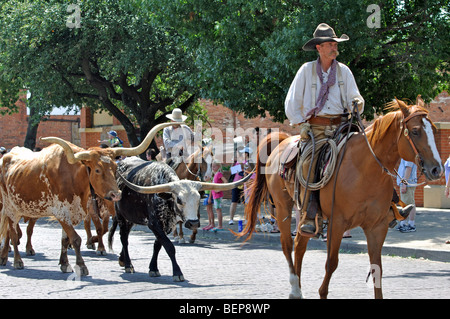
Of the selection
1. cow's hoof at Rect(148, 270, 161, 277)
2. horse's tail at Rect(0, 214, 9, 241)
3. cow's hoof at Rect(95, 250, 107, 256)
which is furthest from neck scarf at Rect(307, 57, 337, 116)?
cow's hoof at Rect(95, 250, 107, 256)

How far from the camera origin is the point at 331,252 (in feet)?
22.5

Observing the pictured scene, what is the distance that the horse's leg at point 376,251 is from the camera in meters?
6.70

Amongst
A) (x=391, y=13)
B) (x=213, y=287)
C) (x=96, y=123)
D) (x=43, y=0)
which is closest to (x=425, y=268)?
(x=213, y=287)

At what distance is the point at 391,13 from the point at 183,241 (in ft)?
24.7

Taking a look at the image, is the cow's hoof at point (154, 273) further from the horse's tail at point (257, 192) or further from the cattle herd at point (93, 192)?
the horse's tail at point (257, 192)

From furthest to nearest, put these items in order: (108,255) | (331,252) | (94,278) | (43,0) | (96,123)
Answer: (96,123) → (43,0) → (108,255) → (94,278) → (331,252)

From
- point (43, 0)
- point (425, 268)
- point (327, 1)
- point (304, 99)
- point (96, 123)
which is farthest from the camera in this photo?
point (96, 123)

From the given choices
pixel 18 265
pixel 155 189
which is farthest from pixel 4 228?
pixel 155 189

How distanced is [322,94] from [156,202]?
3568 millimetres

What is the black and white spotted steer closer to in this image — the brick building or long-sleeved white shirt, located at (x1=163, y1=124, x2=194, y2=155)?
long-sleeved white shirt, located at (x1=163, y1=124, x2=194, y2=155)

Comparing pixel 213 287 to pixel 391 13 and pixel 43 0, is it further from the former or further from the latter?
pixel 43 0

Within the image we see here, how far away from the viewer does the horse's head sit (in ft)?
20.5

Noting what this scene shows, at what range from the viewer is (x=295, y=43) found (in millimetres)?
14430

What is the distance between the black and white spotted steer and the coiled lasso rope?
229 centimetres
